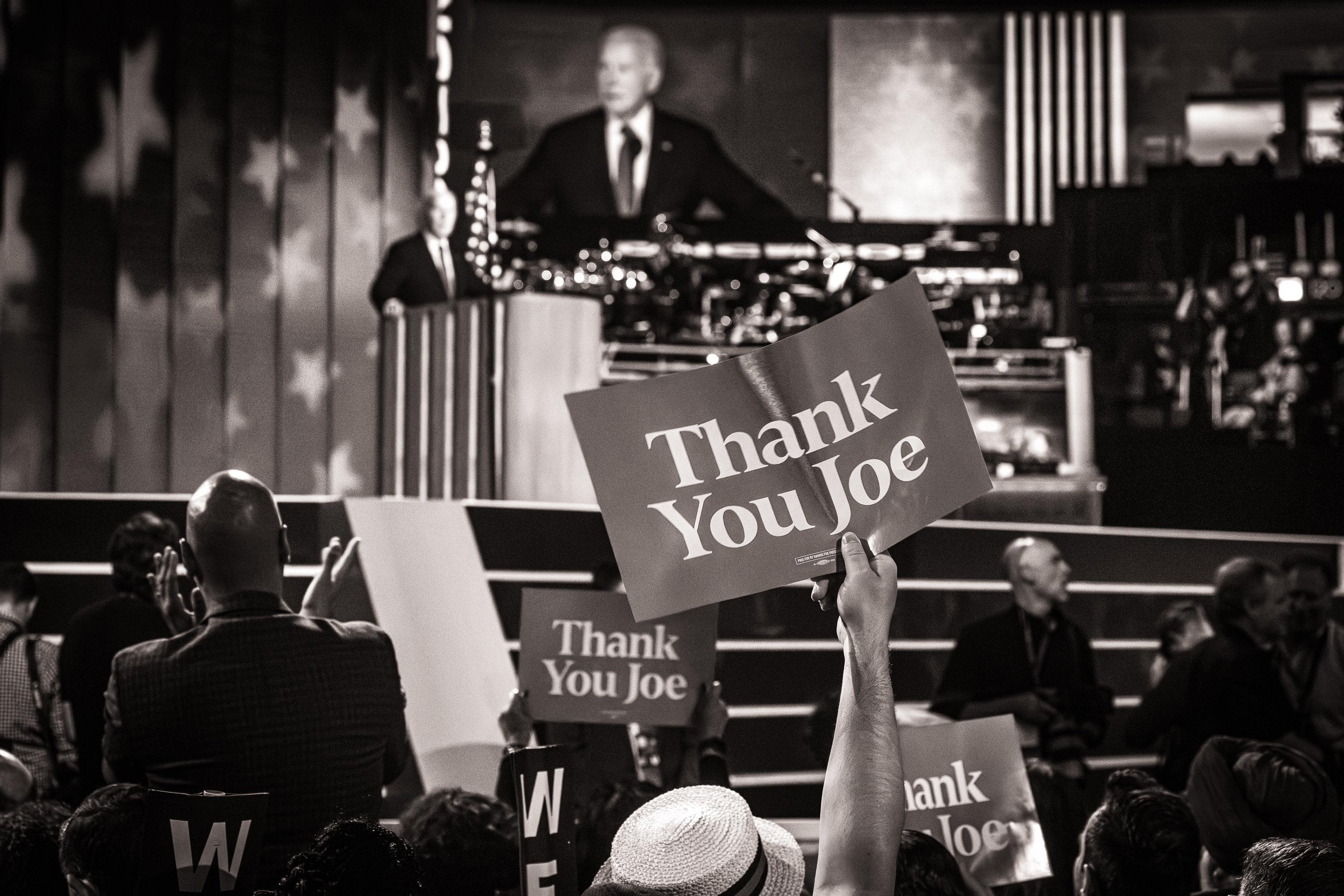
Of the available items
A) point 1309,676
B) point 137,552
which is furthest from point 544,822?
point 1309,676

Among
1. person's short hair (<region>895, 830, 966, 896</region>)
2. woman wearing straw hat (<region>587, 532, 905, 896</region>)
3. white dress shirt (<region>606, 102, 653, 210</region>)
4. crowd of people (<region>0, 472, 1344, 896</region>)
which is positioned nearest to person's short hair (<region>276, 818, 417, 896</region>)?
crowd of people (<region>0, 472, 1344, 896</region>)

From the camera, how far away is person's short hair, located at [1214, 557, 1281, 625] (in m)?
4.85

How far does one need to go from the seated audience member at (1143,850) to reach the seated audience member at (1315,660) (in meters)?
2.81

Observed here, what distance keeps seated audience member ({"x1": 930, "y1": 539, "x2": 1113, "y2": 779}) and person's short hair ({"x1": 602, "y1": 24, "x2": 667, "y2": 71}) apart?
1087cm

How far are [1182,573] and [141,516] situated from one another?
19.8ft

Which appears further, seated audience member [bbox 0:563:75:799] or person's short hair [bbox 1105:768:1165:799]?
seated audience member [bbox 0:563:75:799]

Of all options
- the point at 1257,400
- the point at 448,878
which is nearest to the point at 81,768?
the point at 448,878

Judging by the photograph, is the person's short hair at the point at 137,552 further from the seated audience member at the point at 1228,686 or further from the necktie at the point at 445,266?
the necktie at the point at 445,266

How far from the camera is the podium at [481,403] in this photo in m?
6.49

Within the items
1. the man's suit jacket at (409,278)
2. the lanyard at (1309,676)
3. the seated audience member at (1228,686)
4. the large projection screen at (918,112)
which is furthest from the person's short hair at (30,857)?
the large projection screen at (918,112)

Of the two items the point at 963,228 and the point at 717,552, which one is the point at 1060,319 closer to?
the point at 963,228

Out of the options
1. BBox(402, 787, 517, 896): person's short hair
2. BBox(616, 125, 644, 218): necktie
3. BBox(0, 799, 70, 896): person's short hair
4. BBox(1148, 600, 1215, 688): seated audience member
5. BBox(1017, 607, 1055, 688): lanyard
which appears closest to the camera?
BBox(0, 799, 70, 896): person's short hair

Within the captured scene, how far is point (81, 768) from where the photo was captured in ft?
13.3

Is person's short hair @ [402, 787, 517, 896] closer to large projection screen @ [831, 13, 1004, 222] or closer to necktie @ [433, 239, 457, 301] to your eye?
necktie @ [433, 239, 457, 301]
